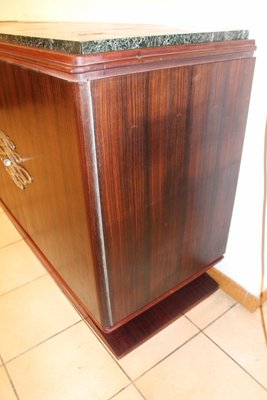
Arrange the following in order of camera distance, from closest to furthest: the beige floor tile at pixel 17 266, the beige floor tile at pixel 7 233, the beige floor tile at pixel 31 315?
the beige floor tile at pixel 31 315, the beige floor tile at pixel 17 266, the beige floor tile at pixel 7 233

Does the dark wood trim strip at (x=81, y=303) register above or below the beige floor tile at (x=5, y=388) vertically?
above

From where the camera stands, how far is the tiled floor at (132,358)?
86cm

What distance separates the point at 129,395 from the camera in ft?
2.78

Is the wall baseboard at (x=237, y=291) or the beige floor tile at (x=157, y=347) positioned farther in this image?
the wall baseboard at (x=237, y=291)

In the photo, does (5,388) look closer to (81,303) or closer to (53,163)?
(81,303)

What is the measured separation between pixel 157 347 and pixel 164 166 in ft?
2.03

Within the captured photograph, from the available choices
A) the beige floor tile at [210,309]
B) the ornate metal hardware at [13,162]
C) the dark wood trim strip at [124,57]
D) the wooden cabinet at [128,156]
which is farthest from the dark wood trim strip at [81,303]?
the dark wood trim strip at [124,57]

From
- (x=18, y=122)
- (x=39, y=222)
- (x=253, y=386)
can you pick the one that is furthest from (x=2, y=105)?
(x=253, y=386)

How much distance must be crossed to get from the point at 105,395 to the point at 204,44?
94cm

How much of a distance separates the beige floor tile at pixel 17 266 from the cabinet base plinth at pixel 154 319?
36cm

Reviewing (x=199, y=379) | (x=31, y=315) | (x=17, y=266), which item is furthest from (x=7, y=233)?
(x=199, y=379)

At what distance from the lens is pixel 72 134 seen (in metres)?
0.57

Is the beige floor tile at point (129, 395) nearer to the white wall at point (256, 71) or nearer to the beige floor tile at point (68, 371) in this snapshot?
the beige floor tile at point (68, 371)

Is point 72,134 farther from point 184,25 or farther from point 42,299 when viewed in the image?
point 42,299
